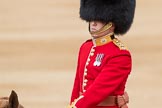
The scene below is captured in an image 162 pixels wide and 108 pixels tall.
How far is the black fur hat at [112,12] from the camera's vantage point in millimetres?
3121

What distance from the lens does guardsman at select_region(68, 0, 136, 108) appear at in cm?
297

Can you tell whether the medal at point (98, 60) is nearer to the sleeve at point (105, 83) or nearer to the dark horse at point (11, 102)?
the sleeve at point (105, 83)

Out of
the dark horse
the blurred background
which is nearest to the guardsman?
the dark horse

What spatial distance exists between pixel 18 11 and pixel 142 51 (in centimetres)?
243

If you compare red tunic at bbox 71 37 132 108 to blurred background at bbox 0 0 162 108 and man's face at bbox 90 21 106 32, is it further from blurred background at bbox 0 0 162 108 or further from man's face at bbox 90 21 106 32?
blurred background at bbox 0 0 162 108

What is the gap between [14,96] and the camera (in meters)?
2.97

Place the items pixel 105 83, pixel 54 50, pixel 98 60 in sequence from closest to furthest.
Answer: pixel 105 83 → pixel 98 60 → pixel 54 50

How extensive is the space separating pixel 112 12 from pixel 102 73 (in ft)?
1.01

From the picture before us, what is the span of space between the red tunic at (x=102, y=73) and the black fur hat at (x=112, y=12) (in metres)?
0.12

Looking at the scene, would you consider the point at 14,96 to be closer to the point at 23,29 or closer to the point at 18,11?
the point at 23,29

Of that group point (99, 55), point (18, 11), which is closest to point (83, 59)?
point (99, 55)

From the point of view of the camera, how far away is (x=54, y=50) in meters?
7.99

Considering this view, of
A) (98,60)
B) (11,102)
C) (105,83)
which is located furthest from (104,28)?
(11,102)

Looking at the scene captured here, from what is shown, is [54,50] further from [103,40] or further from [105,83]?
[105,83]
